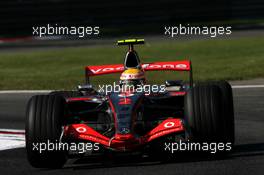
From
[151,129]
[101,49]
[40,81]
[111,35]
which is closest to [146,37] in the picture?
[111,35]

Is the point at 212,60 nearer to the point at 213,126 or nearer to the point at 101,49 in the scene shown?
the point at 101,49

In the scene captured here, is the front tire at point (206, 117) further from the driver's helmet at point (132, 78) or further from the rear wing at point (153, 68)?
the rear wing at point (153, 68)

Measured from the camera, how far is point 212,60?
25219 mm

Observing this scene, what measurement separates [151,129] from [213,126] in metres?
0.91
